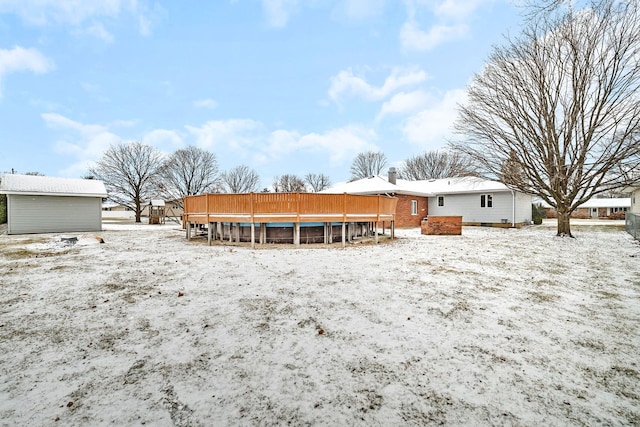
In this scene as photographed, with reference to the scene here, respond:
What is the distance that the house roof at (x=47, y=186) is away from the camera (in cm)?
1611

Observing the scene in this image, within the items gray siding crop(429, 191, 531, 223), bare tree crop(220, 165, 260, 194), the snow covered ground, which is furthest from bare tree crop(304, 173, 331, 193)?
the snow covered ground

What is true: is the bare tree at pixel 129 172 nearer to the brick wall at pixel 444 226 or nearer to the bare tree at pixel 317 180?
the bare tree at pixel 317 180

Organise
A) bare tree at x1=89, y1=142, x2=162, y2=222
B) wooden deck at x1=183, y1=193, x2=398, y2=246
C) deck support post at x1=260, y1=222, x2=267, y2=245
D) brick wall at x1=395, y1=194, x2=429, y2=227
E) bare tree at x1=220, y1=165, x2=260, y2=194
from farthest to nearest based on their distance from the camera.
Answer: bare tree at x1=220, y1=165, x2=260, y2=194, bare tree at x1=89, y1=142, x2=162, y2=222, brick wall at x1=395, y1=194, x2=429, y2=227, deck support post at x1=260, y1=222, x2=267, y2=245, wooden deck at x1=183, y1=193, x2=398, y2=246

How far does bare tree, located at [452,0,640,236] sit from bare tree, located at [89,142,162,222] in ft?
101

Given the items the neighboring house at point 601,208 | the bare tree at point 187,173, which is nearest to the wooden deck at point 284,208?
the bare tree at point 187,173

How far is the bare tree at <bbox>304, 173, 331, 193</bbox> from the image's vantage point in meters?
53.6

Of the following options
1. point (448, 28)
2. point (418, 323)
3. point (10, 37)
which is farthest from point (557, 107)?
point (10, 37)

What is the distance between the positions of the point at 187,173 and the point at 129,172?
19.1 ft

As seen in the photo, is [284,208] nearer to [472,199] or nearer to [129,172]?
[472,199]

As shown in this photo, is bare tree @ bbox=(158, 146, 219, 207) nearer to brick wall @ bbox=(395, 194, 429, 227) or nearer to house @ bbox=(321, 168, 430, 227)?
house @ bbox=(321, 168, 430, 227)

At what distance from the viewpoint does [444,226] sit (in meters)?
14.3

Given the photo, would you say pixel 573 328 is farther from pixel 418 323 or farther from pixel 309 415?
pixel 309 415

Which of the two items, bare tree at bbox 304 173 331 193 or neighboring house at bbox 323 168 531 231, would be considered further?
bare tree at bbox 304 173 331 193

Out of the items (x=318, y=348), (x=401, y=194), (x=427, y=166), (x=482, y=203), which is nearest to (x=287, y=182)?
(x=427, y=166)
